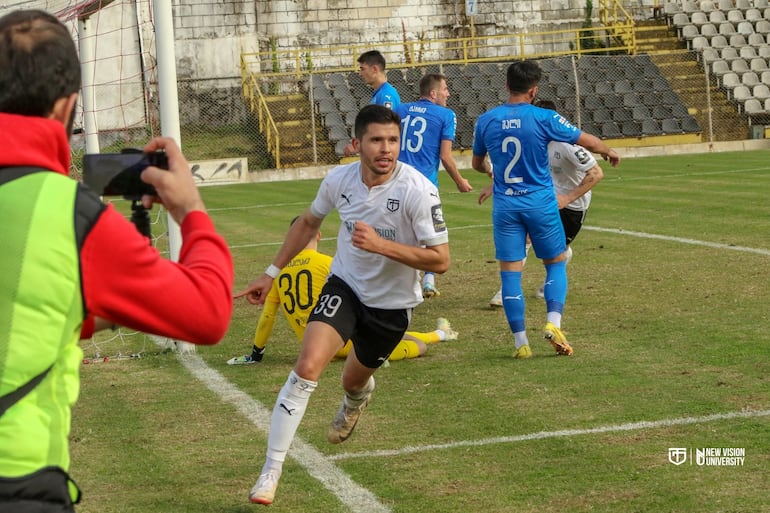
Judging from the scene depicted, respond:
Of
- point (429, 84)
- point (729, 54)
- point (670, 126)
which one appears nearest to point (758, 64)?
point (729, 54)

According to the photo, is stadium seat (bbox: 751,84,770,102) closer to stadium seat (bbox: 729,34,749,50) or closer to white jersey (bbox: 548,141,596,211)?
stadium seat (bbox: 729,34,749,50)

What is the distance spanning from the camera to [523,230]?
877 cm

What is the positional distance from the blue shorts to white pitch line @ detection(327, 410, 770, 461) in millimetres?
2495

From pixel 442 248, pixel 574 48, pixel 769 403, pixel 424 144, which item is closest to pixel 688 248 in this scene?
pixel 424 144

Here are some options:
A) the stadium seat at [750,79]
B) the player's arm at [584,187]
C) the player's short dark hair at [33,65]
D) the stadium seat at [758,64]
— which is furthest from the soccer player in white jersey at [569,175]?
the stadium seat at [758,64]

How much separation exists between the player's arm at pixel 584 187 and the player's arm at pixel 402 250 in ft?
12.4

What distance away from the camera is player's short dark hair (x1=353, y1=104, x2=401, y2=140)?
624 centimetres

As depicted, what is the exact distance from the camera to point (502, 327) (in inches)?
386

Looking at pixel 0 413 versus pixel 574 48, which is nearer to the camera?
pixel 0 413

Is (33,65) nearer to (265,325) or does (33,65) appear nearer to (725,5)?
(265,325)

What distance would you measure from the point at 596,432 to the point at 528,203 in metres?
2.69

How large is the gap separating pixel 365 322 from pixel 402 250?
0.51 m

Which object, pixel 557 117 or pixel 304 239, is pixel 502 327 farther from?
pixel 304 239

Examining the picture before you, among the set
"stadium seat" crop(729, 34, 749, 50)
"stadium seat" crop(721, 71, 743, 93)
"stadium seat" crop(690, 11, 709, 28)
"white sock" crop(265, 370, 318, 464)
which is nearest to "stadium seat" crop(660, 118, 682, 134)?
"stadium seat" crop(721, 71, 743, 93)
